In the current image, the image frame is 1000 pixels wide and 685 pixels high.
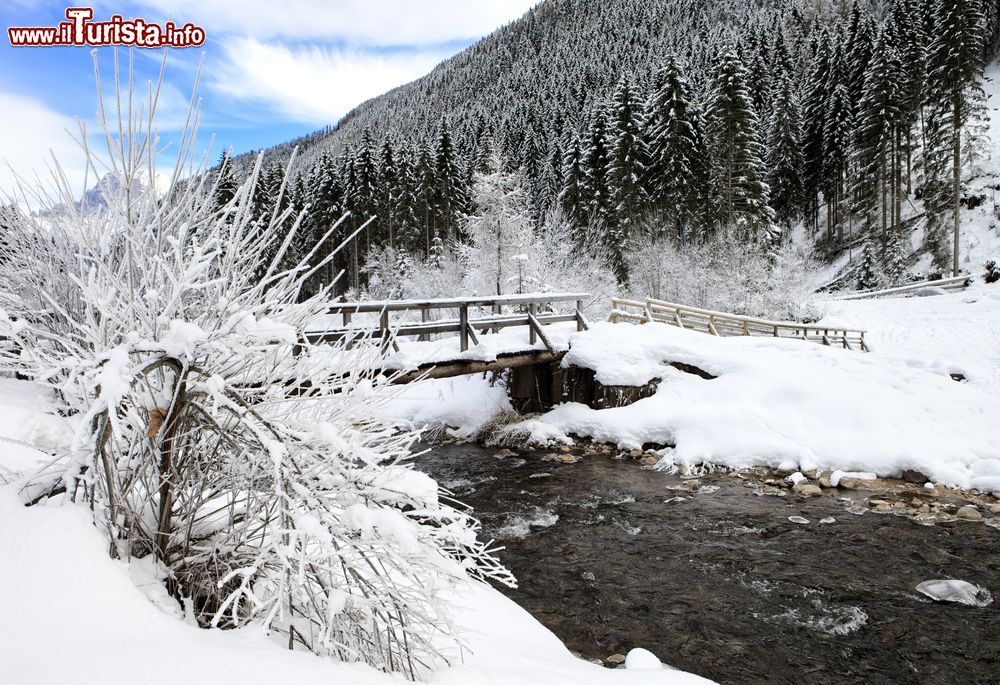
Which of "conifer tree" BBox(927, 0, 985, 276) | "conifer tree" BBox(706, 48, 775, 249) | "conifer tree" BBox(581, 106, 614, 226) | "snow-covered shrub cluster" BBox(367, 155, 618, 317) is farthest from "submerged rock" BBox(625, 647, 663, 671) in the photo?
"conifer tree" BBox(927, 0, 985, 276)

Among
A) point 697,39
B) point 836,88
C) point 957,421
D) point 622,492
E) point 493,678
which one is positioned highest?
point 697,39

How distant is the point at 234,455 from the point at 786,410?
410 inches

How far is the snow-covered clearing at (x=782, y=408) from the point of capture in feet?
29.9

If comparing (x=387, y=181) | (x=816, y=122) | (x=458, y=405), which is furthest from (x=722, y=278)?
(x=387, y=181)

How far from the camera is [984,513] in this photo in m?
7.34

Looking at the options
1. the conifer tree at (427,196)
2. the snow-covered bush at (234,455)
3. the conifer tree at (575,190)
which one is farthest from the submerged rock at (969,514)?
the conifer tree at (427,196)

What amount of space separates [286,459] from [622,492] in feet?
24.2

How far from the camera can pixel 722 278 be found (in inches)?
1024

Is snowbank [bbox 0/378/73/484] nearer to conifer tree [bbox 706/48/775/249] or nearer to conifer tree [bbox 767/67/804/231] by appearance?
conifer tree [bbox 706/48/775/249]

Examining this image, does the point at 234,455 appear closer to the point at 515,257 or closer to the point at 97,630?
the point at 97,630

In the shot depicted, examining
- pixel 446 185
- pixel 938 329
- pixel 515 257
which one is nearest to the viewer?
pixel 938 329

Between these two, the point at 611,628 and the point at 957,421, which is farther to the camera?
the point at 957,421

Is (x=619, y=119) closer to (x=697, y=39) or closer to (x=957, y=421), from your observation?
(x=957, y=421)

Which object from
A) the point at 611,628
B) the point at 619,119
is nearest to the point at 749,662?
the point at 611,628
